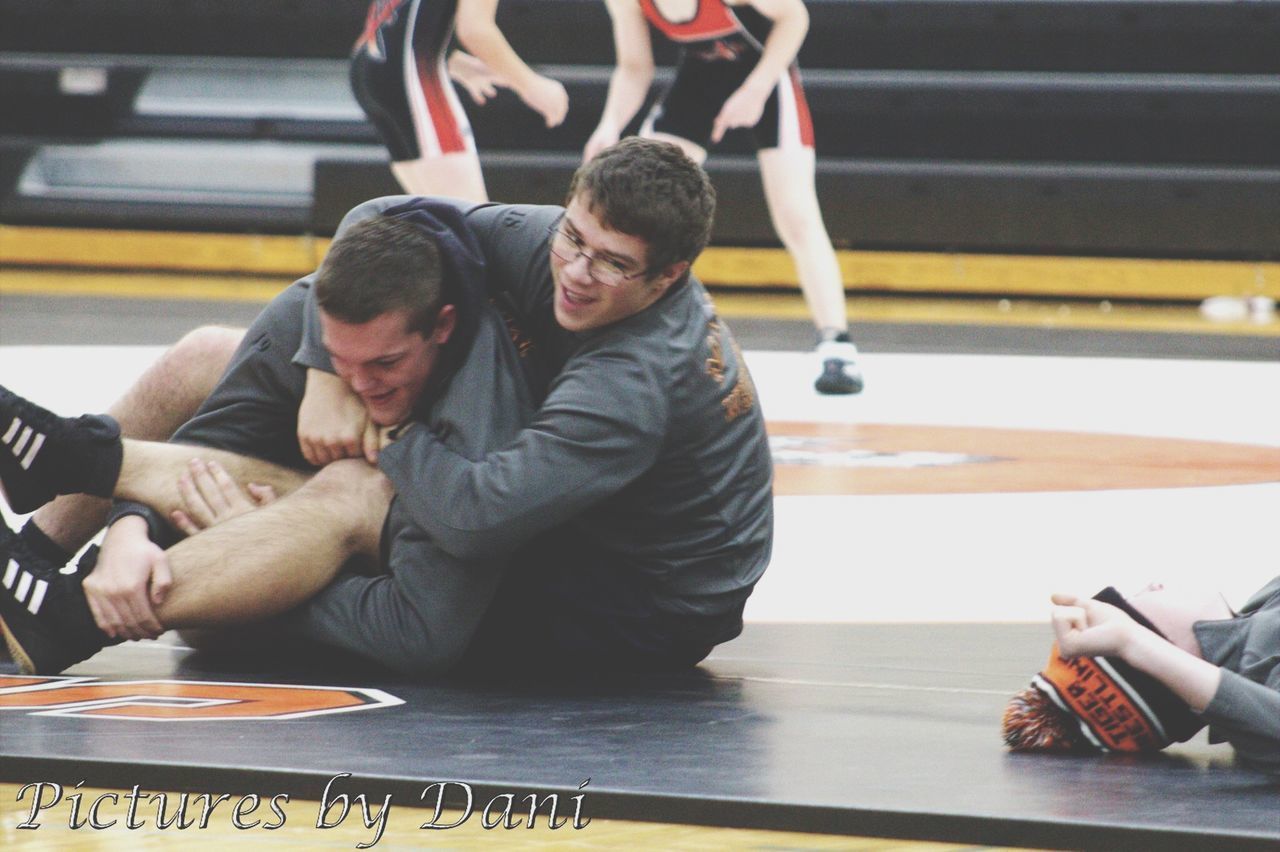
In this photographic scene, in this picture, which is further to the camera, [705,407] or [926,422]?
[926,422]

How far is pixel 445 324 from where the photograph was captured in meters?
2.13

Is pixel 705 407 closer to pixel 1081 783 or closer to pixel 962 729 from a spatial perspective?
pixel 962 729

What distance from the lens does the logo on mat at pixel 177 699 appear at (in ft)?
6.38

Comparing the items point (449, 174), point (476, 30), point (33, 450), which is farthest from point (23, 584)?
point (476, 30)

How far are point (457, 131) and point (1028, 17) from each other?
472 cm

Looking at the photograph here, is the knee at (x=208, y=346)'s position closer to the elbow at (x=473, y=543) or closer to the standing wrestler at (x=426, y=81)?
the elbow at (x=473, y=543)

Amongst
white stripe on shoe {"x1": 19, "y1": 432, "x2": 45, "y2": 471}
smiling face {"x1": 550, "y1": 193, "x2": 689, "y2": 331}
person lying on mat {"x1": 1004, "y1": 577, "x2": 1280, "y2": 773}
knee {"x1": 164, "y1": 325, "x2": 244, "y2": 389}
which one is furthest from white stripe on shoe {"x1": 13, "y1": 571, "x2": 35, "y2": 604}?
person lying on mat {"x1": 1004, "y1": 577, "x2": 1280, "y2": 773}

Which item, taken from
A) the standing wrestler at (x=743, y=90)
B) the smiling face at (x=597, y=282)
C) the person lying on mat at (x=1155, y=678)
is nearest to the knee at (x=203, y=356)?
the smiling face at (x=597, y=282)

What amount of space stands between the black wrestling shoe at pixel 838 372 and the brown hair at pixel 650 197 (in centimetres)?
318

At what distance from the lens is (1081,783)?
174 centimetres

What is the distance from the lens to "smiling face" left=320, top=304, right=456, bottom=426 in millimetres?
2074

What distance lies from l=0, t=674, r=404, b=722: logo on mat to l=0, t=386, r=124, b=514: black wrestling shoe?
0.66 ft

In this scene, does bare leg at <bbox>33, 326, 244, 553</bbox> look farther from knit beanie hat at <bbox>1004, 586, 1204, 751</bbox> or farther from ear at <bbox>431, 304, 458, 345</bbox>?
knit beanie hat at <bbox>1004, 586, 1204, 751</bbox>

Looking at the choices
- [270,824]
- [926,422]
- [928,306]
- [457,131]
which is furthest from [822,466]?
[928,306]
